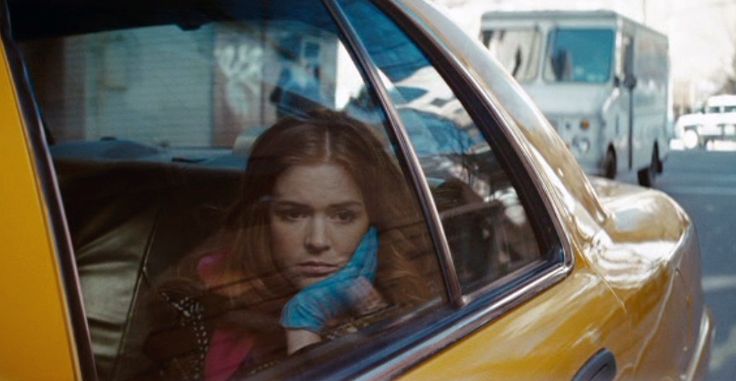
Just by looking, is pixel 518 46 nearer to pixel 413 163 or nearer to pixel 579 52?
pixel 579 52

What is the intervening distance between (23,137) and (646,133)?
16.4 meters

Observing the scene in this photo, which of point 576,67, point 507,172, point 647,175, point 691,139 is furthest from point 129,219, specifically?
point 691,139

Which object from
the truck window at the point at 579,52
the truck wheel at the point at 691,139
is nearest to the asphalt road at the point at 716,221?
the truck window at the point at 579,52

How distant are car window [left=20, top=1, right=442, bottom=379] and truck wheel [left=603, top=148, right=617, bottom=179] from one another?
12120 millimetres

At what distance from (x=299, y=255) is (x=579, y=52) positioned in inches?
506

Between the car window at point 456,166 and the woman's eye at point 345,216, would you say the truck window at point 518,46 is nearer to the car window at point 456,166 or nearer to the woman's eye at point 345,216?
the car window at point 456,166

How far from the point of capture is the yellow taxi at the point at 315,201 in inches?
64.5

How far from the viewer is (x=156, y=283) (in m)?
1.82

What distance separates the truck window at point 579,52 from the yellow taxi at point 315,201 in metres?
11.7

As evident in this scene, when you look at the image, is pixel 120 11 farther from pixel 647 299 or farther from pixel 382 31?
pixel 647 299

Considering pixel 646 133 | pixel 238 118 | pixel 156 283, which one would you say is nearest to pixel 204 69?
pixel 238 118

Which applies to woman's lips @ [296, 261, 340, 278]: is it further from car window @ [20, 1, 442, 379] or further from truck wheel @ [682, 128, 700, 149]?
truck wheel @ [682, 128, 700, 149]

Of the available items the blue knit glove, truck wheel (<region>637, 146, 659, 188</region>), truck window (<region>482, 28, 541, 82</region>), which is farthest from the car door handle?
truck wheel (<region>637, 146, 659, 188</region>)

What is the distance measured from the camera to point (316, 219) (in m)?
1.99
